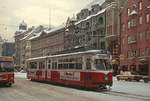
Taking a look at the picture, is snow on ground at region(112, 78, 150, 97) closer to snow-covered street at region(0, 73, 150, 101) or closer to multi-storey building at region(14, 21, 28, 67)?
snow-covered street at region(0, 73, 150, 101)

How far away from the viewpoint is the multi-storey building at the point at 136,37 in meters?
65.2

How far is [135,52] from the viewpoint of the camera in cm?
6956

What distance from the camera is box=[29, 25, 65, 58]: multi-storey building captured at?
11375 centimetres

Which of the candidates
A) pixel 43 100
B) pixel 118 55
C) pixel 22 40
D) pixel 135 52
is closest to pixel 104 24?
pixel 118 55

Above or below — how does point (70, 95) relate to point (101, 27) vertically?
below

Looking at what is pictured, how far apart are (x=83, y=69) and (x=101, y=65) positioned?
62.3 inches

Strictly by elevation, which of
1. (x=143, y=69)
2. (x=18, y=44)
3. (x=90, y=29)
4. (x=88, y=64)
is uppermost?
(x=18, y=44)

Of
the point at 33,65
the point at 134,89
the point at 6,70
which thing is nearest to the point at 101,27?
the point at 33,65

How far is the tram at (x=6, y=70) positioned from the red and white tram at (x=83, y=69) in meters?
4.53

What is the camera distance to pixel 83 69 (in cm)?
3020

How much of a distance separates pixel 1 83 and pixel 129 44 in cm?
4179

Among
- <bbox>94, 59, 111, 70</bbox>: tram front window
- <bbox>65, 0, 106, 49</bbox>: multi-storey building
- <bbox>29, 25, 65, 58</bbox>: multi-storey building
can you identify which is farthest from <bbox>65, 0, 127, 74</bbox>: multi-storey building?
<bbox>94, 59, 111, 70</bbox>: tram front window

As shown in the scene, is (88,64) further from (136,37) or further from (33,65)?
(136,37)

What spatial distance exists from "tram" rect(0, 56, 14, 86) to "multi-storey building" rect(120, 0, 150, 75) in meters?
34.8
